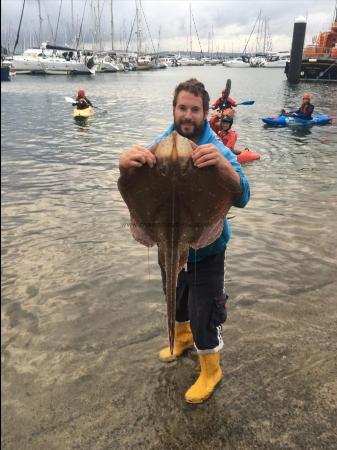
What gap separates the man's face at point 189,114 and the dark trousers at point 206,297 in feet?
3.77

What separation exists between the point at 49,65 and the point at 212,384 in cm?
8244

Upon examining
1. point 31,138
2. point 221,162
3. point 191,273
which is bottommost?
point 31,138

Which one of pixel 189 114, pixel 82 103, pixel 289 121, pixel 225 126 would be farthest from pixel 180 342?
pixel 82 103

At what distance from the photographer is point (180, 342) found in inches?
179

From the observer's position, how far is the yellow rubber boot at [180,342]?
4484 mm

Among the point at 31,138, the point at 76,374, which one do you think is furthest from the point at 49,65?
the point at 76,374

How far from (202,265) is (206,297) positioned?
314mm

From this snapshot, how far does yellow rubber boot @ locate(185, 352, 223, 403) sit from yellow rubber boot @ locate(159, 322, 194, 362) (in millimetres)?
553

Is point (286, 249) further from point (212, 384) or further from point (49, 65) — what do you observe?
point (49, 65)

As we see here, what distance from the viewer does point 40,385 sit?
411 cm

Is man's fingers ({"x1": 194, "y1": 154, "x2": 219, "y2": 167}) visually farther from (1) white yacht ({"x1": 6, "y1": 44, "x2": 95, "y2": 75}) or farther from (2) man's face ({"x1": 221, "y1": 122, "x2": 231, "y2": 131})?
(1) white yacht ({"x1": 6, "y1": 44, "x2": 95, "y2": 75})

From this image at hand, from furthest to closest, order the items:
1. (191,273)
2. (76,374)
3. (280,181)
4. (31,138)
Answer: (31,138)
(280,181)
(76,374)
(191,273)

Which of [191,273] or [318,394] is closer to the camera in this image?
[191,273]

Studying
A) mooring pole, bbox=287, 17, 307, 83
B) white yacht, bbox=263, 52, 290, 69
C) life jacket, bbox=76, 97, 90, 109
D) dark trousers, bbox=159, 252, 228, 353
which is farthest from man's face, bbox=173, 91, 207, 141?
white yacht, bbox=263, 52, 290, 69
